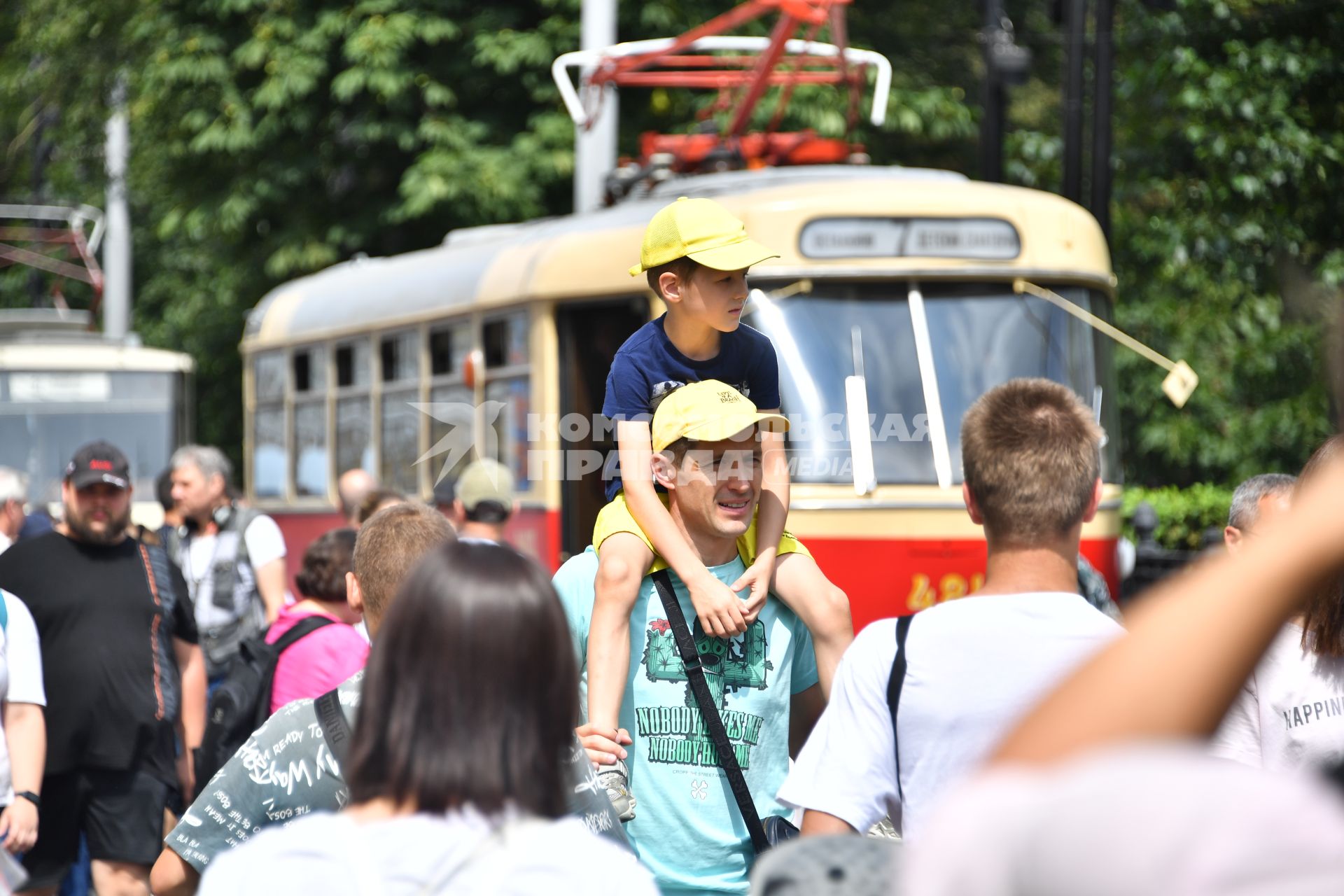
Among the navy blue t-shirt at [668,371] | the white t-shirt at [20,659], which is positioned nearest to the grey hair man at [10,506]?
the white t-shirt at [20,659]

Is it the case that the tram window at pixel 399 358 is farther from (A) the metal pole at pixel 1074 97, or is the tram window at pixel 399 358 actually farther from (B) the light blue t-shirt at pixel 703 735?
(B) the light blue t-shirt at pixel 703 735

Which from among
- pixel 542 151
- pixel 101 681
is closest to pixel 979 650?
pixel 101 681

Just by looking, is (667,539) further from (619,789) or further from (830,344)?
(830,344)

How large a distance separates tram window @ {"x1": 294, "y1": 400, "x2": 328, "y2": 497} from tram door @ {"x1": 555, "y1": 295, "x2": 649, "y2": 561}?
3585 mm

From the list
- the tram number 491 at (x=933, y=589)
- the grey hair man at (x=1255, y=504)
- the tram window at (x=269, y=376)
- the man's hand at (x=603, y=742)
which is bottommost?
the tram number 491 at (x=933, y=589)

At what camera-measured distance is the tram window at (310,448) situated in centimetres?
1357

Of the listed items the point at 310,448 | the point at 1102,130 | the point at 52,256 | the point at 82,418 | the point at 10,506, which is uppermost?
the point at 52,256

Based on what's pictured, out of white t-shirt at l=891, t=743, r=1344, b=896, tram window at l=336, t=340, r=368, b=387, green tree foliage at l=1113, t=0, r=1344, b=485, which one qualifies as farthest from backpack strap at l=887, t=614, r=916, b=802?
tram window at l=336, t=340, r=368, b=387

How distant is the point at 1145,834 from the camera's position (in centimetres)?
138

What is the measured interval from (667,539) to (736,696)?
0.37 m

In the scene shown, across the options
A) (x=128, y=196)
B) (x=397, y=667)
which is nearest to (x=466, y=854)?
(x=397, y=667)

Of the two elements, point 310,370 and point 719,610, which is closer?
point 719,610

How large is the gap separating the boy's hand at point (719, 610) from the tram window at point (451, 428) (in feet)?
23.8

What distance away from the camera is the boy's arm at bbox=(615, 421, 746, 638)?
3.87 meters
